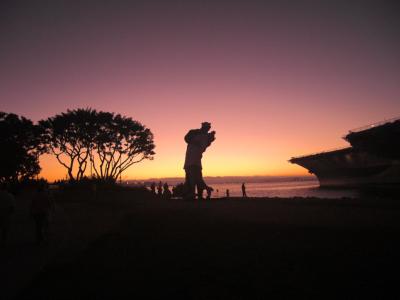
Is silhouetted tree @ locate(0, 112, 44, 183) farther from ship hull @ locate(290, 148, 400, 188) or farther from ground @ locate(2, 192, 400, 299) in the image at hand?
ship hull @ locate(290, 148, 400, 188)

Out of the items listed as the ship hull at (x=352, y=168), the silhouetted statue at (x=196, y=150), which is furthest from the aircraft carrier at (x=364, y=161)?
the silhouetted statue at (x=196, y=150)

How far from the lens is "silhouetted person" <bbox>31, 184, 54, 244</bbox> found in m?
7.29

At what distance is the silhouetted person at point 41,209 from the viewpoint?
7289 millimetres

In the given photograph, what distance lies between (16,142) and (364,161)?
6914cm

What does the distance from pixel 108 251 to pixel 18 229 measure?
643 cm

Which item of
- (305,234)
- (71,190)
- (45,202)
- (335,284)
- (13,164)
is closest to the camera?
(335,284)

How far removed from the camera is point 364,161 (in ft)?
206

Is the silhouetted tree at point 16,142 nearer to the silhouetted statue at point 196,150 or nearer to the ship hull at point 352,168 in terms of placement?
the silhouetted statue at point 196,150

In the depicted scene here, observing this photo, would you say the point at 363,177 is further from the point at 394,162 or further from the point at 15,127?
the point at 15,127

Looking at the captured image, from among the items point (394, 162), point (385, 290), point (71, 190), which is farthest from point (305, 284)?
point (394, 162)

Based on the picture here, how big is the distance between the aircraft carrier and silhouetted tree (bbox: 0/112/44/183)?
48.7 m

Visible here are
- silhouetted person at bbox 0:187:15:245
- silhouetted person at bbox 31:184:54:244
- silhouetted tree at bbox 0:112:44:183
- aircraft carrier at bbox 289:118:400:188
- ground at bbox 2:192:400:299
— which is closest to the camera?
ground at bbox 2:192:400:299

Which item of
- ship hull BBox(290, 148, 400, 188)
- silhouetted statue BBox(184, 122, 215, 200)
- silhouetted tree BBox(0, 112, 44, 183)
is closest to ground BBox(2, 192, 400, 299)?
silhouetted statue BBox(184, 122, 215, 200)

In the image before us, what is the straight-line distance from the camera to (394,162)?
55.6 m
